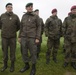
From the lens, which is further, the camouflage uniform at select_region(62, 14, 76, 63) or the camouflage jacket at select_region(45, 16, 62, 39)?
the camouflage jacket at select_region(45, 16, 62, 39)

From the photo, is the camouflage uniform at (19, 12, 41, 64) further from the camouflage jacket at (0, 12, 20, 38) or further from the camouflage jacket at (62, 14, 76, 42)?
the camouflage jacket at (62, 14, 76, 42)

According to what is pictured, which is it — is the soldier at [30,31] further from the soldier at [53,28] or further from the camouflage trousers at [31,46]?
the soldier at [53,28]

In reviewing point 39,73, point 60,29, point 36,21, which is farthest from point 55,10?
point 39,73

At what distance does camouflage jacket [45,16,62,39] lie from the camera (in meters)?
13.7

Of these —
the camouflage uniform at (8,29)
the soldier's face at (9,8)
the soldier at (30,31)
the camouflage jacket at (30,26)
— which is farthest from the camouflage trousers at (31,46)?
the soldier's face at (9,8)

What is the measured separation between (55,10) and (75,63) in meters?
2.78

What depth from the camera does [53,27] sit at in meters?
13.7

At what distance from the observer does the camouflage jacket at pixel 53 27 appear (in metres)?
13.7

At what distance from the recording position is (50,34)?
13.7 metres

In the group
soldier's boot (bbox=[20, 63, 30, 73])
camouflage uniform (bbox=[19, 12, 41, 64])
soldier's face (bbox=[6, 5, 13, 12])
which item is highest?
soldier's face (bbox=[6, 5, 13, 12])

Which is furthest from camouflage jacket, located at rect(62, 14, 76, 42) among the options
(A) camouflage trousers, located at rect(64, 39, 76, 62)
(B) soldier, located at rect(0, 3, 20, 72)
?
(B) soldier, located at rect(0, 3, 20, 72)

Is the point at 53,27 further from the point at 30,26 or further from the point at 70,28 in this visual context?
the point at 30,26

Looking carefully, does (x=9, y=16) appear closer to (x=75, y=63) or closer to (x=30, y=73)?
(x=30, y=73)

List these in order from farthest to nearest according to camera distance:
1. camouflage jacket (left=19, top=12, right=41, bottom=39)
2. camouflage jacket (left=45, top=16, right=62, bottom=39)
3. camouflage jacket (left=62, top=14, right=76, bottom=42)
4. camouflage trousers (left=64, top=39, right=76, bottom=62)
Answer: camouflage jacket (left=45, top=16, right=62, bottom=39) → camouflage trousers (left=64, top=39, right=76, bottom=62) → camouflage jacket (left=62, top=14, right=76, bottom=42) → camouflage jacket (left=19, top=12, right=41, bottom=39)
